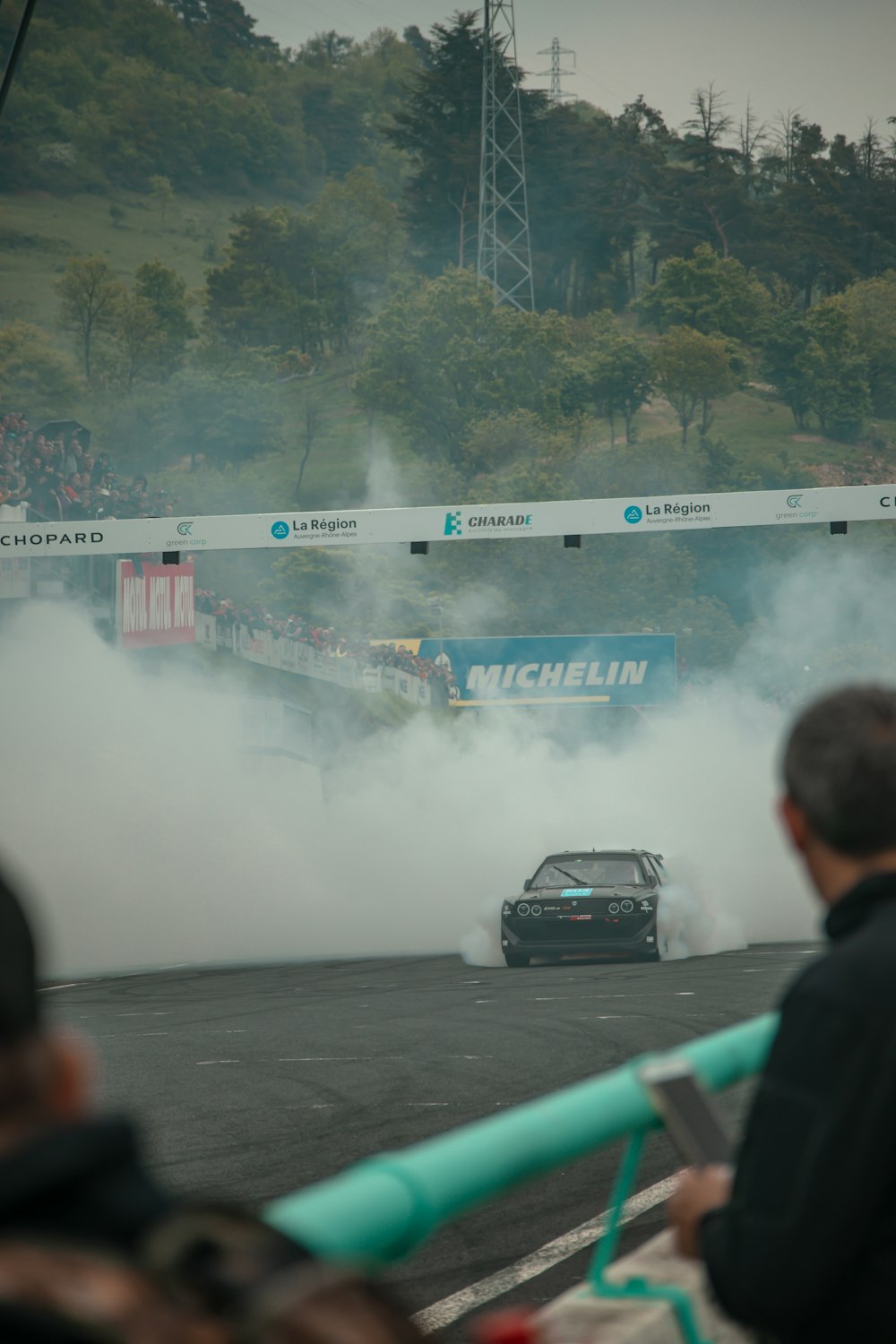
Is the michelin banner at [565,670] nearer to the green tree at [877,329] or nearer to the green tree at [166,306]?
the green tree at [877,329]

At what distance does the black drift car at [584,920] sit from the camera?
730 inches

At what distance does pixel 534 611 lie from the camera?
56.5m

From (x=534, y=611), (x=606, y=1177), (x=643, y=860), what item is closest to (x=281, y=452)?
(x=534, y=611)

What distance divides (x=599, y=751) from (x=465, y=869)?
6.63 metres

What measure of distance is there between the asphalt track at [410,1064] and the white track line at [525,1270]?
1 cm

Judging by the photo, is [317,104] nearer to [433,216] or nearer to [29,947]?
[433,216]

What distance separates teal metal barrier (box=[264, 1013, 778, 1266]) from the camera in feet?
6.17

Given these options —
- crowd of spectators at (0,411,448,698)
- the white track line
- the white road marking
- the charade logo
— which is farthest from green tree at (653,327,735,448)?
the white track line

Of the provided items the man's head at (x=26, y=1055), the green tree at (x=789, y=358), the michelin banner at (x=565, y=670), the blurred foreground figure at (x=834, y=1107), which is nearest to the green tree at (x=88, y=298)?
the green tree at (x=789, y=358)

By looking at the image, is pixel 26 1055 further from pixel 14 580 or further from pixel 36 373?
pixel 36 373

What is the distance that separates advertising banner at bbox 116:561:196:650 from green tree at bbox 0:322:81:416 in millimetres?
33815

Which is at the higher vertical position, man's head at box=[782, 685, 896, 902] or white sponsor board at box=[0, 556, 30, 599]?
white sponsor board at box=[0, 556, 30, 599]

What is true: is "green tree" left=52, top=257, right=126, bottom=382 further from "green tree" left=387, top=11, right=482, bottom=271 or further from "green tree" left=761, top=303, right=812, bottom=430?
"green tree" left=761, top=303, right=812, bottom=430

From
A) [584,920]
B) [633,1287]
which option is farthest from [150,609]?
[633,1287]
